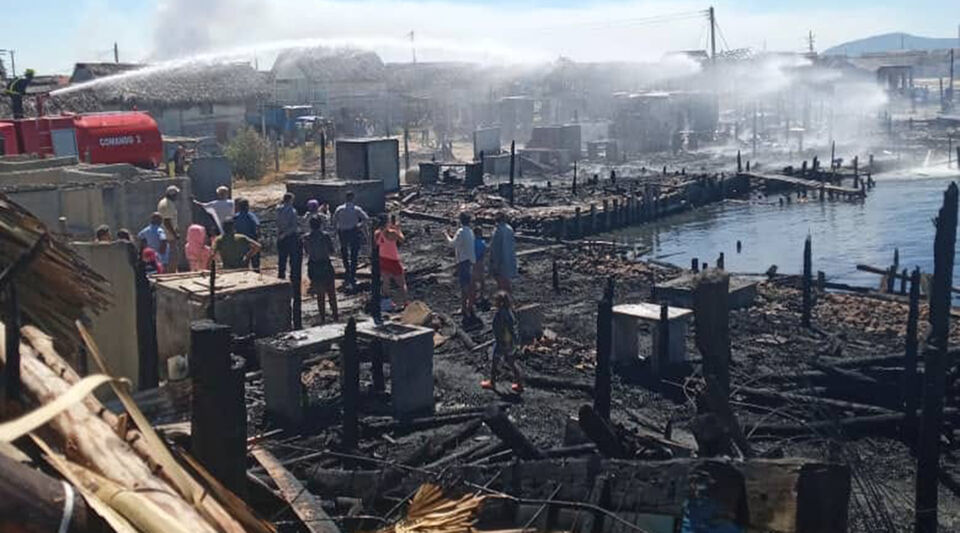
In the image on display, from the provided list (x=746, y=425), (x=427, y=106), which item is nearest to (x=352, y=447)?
(x=746, y=425)

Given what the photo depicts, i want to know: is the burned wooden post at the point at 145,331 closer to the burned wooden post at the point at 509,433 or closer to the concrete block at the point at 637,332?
the burned wooden post at the point at 509,433

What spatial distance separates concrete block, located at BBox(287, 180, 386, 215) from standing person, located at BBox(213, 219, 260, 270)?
13095mm

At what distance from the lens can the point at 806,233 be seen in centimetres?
3672

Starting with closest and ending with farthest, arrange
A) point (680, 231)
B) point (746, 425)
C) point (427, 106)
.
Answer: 1. point (746, 425)
2. point (680, 231)
3. point (427, 106)

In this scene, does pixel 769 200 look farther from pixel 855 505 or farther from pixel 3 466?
pixel 3 466

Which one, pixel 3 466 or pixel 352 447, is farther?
pixel 352 447

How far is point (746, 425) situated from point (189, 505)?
10.5m

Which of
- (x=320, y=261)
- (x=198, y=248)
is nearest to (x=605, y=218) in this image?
(x=320, y=261)

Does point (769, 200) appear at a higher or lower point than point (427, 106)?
lower

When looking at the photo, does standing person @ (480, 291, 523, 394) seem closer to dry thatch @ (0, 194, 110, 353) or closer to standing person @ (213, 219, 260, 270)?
standing person @ (213, 219, 260, 270)

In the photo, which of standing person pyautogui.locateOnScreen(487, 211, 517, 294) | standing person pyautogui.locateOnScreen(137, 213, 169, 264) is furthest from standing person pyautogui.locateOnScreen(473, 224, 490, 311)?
standing person pyautogui.locateOnScreen(137, 213, 169, 264)

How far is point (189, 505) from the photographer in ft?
10.5

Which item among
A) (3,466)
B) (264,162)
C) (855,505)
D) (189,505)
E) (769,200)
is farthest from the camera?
(769,200)

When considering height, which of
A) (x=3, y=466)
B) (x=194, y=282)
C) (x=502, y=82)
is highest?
(x=502, y=82)
